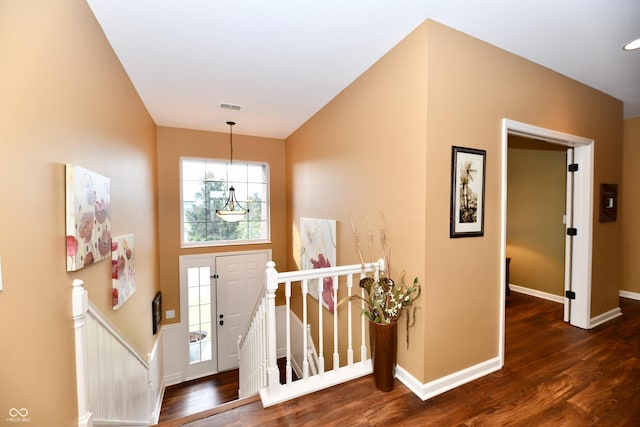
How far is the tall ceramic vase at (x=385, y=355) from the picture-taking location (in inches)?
78.7

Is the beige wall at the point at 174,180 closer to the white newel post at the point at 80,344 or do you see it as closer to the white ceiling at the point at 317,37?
the white ceiling at the point at 317,37

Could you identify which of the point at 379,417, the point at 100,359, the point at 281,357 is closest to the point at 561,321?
the point at 379,417

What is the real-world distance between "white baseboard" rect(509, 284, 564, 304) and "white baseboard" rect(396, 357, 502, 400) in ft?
8.16

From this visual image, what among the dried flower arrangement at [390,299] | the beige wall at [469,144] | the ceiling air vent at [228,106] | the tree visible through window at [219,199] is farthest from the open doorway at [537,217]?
the tree visible through window at [219,199]

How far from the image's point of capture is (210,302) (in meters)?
4.73

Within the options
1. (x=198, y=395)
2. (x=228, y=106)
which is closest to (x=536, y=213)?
(x=228, y=106)

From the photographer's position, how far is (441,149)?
1952mm

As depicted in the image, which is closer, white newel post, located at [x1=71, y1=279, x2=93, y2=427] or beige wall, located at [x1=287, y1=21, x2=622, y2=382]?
white newel post, located at [x1=71, y1=279, x2=93, y2=427]

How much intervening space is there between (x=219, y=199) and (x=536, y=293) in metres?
5.42

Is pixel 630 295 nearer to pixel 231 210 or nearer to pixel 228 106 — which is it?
pixel 231 210

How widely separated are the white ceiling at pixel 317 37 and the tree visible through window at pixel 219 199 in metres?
1.71

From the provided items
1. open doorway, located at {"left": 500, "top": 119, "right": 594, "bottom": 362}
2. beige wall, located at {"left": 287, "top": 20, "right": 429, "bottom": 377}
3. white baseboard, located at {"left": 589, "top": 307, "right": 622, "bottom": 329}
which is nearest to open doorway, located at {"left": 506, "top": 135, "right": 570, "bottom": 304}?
white baseboard, located at {"left": 589, "top": 307, "right": 622, "bottom": 329}

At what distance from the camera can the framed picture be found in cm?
202

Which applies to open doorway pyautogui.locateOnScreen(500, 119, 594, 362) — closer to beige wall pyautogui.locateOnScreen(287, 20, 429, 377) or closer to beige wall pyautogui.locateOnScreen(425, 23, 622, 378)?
beige wall pyautogui.locateOnScreen(425, 23, 622, 378)
